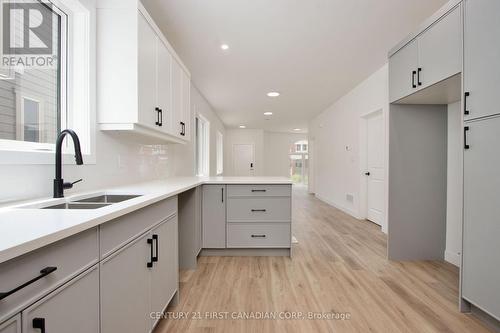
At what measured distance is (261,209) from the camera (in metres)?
2.87

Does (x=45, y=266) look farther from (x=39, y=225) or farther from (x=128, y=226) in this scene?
(x=128, y=226)

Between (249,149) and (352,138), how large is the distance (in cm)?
584

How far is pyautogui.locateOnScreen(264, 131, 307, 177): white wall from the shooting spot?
1148 centimetres

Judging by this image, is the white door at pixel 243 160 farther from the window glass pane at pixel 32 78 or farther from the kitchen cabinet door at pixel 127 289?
the kitchen cabinet door at pixel 127 289

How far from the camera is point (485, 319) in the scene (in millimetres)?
1700

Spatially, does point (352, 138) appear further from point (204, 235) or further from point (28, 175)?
point (28, 175)

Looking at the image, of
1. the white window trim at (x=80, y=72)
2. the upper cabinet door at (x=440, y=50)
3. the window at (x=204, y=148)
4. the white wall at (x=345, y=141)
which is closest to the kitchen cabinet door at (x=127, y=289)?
the white window trim at (x=80, y=72)

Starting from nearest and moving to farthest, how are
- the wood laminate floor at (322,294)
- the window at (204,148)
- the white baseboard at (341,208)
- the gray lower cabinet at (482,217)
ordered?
1. the gray lower cabinet at (482,217)
2. the wood laminate floor at (322,294)
3. the white baseboard at (341,208)
4. the window at (204,148)

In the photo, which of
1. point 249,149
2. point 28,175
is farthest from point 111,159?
point 249,149

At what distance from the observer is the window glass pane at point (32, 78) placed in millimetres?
1295

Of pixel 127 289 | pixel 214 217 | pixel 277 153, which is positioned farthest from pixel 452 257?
pixel 277 153

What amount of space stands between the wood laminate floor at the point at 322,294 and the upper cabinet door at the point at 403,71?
1755 millimetres

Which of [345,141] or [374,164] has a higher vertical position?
[345,141]

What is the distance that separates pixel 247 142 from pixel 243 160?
0.76 metres
